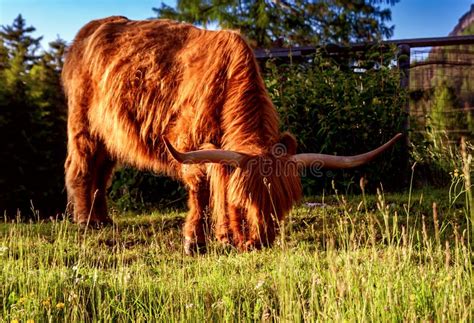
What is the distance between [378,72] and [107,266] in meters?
5.00

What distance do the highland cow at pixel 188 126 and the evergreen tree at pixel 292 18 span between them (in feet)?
20.5

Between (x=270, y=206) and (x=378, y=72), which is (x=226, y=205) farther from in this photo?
(x=378, y=72)

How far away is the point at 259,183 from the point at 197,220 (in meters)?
0.93

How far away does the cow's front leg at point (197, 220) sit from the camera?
494 cm

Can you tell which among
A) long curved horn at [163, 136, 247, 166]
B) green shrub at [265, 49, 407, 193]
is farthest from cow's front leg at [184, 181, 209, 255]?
green shrub at [265, 49, 407, 193]

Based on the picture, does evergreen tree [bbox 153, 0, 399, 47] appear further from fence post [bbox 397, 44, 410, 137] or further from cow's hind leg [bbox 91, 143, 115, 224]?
cow's hind leg [bbox 91, 143, 115, 224]

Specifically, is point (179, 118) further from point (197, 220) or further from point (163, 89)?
point (197, 220)

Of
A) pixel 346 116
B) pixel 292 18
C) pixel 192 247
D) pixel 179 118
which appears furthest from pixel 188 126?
pixel 292 18

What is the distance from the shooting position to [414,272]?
3.24m

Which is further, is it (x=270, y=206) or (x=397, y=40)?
(x=397, y=40)

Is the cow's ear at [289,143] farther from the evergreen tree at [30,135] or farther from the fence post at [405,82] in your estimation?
the evergreen tree at [30,135]

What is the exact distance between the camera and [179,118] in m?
5.27

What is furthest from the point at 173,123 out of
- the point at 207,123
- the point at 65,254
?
the point at 65,254

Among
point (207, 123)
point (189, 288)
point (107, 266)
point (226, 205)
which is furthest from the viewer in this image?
point (207, 123)
